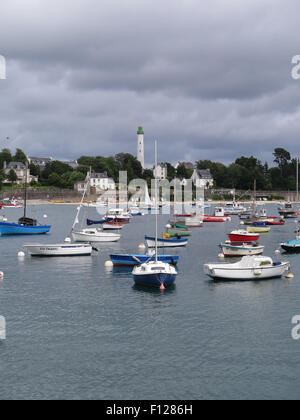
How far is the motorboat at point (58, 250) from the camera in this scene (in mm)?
62562

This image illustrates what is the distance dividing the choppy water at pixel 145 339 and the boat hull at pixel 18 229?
45.5m

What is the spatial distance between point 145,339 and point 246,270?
18.7 meters

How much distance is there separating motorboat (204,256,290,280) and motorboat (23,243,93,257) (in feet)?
70.1

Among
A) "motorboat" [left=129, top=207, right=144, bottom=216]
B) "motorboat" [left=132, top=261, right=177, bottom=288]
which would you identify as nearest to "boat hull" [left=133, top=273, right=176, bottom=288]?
"motorboat" [left=132, top=261, right=177, bottom=288]

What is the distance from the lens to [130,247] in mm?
76312

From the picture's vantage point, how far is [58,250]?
62.5m

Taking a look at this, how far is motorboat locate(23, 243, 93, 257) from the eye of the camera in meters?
62.6

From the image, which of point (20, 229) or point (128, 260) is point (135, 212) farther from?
point (128, 260)

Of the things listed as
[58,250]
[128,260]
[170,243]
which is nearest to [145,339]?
[128,260]

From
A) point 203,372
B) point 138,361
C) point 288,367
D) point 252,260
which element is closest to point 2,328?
point 138,361

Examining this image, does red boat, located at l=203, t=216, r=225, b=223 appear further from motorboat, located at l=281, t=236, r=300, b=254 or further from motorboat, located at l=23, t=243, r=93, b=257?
motorboat, located at l=23, t=243, r=93, b=257

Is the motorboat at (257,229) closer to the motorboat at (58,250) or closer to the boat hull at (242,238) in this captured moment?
the boat hull at (242,238)
